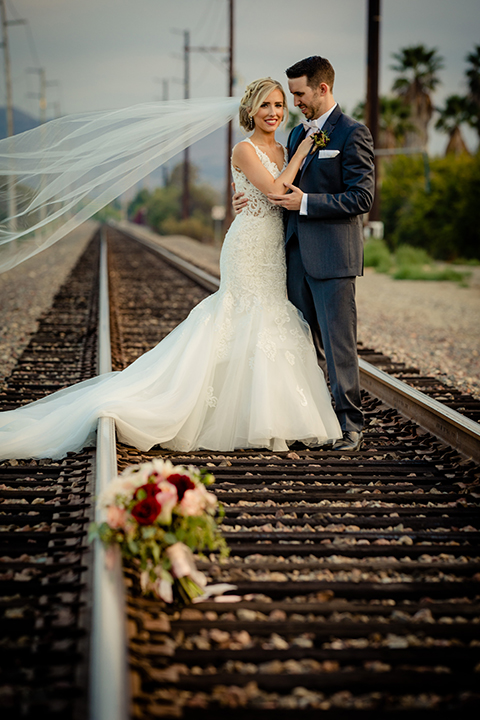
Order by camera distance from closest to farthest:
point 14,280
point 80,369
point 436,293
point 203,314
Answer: point 203,314
point 80,369
point 436,293
point 14,280

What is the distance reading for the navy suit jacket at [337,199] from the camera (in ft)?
14.2

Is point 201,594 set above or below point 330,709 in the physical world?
above

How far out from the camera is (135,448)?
4.46 m

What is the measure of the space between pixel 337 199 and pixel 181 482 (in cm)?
227

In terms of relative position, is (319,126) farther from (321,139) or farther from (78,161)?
(78,161)

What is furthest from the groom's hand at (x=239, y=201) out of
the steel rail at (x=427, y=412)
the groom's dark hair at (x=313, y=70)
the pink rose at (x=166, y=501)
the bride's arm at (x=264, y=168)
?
the pink rose at (x=166, y=501)

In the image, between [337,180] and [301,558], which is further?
[337,180]

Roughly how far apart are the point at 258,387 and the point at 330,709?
2540 mm

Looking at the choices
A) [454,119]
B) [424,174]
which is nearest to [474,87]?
[454,119]

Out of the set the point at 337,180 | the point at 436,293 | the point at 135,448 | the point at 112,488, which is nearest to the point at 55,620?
the point at 112,488

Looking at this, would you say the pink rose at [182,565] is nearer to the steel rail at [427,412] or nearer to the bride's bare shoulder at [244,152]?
the steel rail at [427,412]

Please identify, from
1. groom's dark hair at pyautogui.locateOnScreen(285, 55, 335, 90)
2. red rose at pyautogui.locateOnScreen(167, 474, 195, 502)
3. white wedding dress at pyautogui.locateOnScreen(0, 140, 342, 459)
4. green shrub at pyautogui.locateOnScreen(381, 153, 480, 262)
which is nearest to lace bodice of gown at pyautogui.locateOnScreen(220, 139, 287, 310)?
white wedding dress at pyautogui.locateOnScreen(0, 140, 342, 459)

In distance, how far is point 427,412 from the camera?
495 centimetres

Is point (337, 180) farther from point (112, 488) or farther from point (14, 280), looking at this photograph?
point (14, 280)
